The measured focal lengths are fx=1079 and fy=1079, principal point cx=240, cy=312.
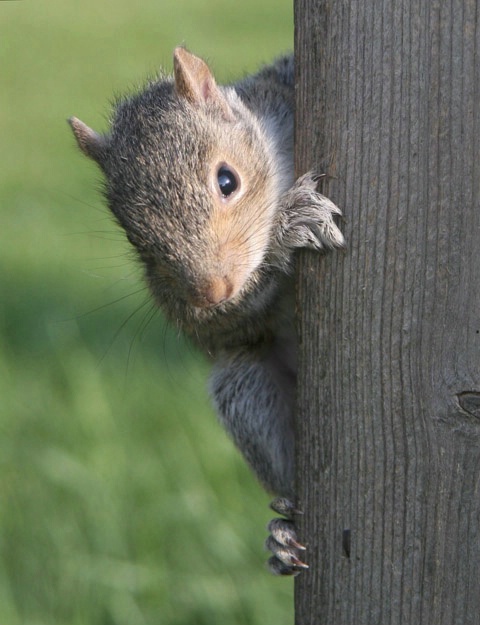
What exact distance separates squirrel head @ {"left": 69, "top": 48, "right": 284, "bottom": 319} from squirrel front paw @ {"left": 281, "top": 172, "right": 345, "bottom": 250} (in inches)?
7.7

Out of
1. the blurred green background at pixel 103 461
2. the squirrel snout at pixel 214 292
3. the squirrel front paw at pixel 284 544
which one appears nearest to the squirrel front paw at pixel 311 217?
the squirrel snout at pixel 214 292

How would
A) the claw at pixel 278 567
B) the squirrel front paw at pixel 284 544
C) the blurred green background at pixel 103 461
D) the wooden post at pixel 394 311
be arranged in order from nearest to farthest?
the wooden post at pixel 394 311 < the squirrel front paw at pixel 284 544 < the claw at pixel 278 567 < the blurred green background at pixel 103 461

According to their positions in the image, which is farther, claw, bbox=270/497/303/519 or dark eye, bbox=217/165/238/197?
dark eye, bbox=217/165/238/197

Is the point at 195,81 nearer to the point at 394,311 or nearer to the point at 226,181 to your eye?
the point at 226,181

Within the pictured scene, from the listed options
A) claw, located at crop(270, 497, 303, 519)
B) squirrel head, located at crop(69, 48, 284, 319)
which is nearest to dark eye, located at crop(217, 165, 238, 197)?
squirrel head, located at crop(69, 48, 284, 319)

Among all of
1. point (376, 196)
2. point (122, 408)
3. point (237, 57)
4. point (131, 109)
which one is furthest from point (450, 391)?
point (237, 57)

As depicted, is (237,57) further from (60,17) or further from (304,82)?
(304,82)

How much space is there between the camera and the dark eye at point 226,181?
2.31 meters

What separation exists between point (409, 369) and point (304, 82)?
49 cm

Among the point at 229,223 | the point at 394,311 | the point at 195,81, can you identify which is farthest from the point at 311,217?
the point at 195,81

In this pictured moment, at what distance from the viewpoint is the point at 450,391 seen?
164cm

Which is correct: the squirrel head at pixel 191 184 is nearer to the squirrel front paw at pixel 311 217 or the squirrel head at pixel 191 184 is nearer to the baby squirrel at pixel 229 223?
the baby squirrel at pixel 229 223

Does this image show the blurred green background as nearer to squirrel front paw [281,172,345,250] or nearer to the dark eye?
the dark eye

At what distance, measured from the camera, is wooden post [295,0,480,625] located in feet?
5.19
